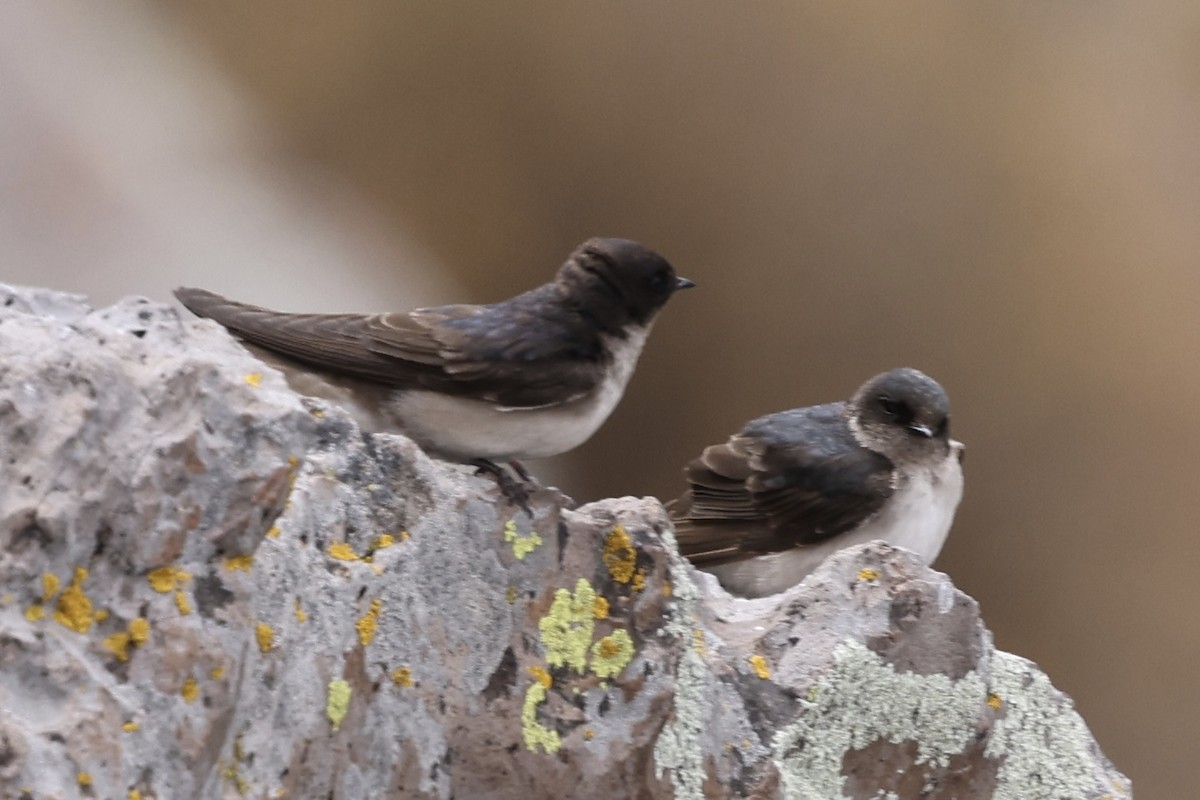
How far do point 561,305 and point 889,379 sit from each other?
107 cm

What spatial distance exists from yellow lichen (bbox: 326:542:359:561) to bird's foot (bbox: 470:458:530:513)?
0.32 meters

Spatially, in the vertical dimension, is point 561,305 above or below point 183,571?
above

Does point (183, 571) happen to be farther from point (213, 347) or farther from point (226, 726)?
point (213, 347)

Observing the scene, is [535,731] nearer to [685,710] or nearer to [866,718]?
[685,710]

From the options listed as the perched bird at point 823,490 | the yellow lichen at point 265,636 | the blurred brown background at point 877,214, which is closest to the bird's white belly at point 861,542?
the perched bird at point 823,490

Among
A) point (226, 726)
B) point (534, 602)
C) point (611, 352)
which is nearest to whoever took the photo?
point (226, 726)

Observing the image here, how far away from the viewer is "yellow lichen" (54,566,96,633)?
1523 mm

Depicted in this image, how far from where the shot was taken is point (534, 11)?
20.0ft

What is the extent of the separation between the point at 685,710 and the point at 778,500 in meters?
1.28

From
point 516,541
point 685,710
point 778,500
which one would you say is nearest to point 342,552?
point 516,541

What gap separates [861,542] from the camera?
131 inches

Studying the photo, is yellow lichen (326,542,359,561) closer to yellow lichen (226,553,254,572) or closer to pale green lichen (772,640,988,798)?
yellow lichen (226,553,254,572)

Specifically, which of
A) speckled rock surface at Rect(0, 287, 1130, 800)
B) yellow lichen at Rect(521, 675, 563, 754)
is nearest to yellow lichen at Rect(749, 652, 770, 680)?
speckled rock surface at Rect(0, 287, 1130, 800)

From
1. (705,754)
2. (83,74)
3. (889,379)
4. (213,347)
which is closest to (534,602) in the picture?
(705,754)
